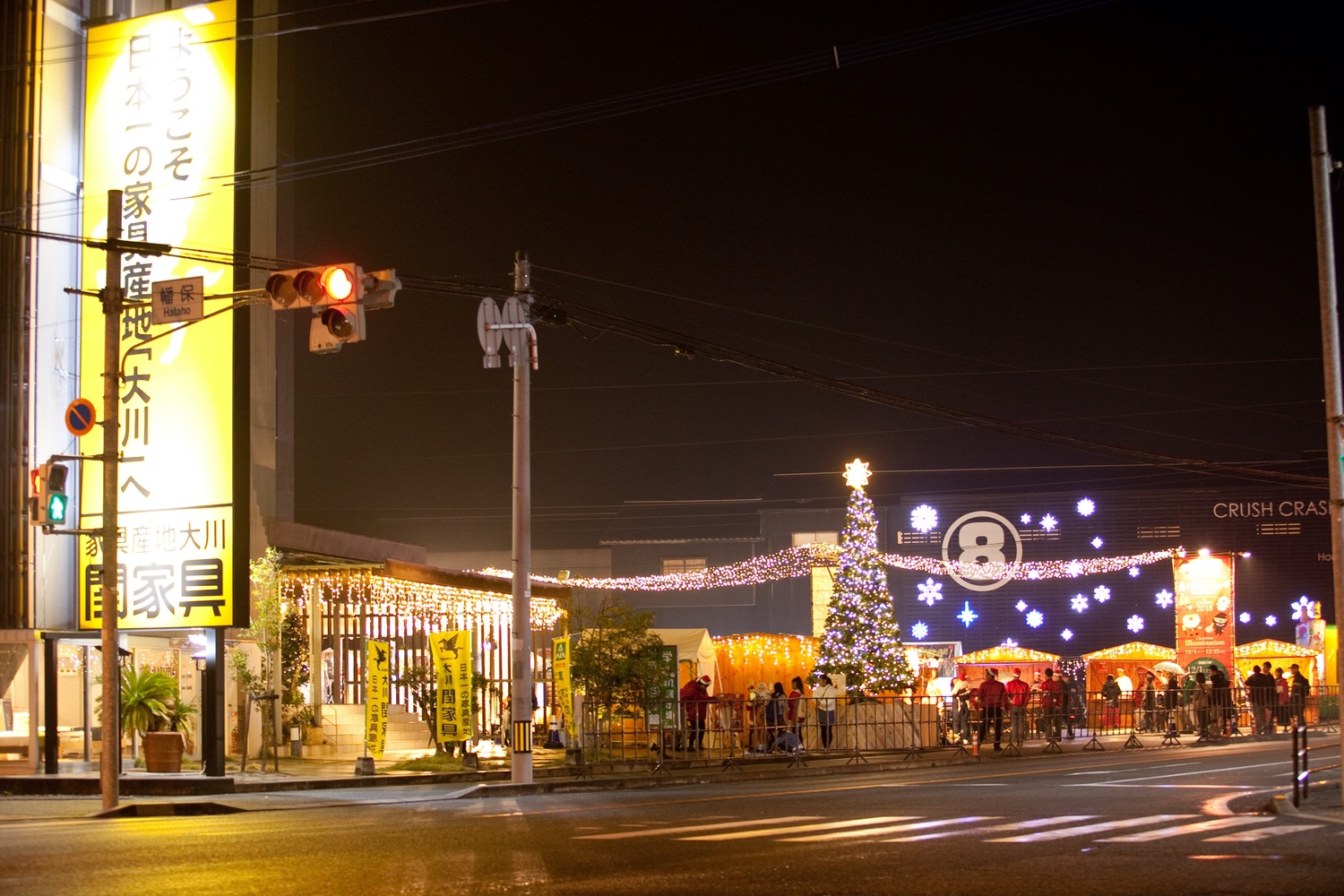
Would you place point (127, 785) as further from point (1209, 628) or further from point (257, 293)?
point (1209, 628)

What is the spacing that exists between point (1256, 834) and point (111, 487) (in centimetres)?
1418

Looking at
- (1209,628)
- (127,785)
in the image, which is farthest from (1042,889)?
(1209,628)

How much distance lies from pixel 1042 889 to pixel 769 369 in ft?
55.8

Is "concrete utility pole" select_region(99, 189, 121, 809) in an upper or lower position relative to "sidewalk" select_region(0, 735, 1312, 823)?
upper

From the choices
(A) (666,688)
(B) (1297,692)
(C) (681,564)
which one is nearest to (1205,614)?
(B) (1297,692)

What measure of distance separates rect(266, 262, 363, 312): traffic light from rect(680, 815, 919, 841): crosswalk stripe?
22.9 ft

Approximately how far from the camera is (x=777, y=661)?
38.1m

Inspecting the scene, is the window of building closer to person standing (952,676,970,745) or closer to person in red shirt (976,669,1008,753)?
person standing (952,676,970,745)

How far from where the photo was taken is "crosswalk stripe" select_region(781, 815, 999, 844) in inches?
485

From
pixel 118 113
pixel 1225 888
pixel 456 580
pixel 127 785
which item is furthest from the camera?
pixel 456 580

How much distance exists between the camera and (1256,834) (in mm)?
12445

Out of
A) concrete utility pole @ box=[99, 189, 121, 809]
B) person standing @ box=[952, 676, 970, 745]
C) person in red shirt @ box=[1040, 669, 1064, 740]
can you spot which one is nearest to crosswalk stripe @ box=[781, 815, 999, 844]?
concrete utility pole @ box=[99, 189, 121, 809]

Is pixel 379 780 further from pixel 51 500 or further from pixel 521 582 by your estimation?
pixel 51 500

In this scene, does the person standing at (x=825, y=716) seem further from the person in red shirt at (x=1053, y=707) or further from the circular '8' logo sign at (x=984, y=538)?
the circular '8' logo sign at (x=984, y=538)
